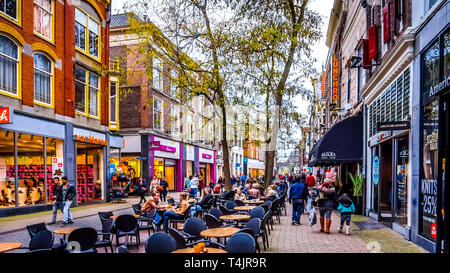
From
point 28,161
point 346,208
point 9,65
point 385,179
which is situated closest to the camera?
point 346,208

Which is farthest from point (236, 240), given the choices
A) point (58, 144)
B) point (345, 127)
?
point (58, 144)

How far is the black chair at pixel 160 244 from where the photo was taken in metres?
5.35

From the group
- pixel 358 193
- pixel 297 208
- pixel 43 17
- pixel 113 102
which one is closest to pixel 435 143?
pixel 297 208

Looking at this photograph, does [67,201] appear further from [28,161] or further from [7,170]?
[28,161]

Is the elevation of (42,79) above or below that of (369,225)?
above

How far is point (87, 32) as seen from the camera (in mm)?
21500

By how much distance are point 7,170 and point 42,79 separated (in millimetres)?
4659

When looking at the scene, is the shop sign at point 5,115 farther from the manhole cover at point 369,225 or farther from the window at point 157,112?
the window at point 157,112

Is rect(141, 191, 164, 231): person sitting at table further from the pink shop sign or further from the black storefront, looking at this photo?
the pink shop sign

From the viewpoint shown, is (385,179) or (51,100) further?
(51,100)

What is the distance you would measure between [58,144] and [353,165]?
51.6 feet

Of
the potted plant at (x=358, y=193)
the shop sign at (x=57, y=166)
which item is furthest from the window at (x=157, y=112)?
the potted plant at (x=358, y=193)

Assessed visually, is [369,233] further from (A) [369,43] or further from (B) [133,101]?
(B) [133,101]

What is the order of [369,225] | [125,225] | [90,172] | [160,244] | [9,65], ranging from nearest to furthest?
[160,244], [125,225], [369,225], [9,65], [90,172]
